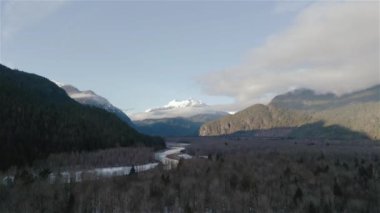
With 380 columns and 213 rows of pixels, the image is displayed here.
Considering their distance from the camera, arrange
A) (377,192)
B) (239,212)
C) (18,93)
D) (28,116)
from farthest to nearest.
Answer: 1. (18,93)
2. (28,116)
3. (377,192)
4. (239,212)

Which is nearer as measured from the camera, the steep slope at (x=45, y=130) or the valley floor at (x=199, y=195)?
the valley floor at (x=199, y=195)

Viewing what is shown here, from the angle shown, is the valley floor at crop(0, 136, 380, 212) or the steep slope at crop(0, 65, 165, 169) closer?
the valley floor at crop(0, 136, 380, 212)

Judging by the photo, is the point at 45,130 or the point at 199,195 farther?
the point at 45,130

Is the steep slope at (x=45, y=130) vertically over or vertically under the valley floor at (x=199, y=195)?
over

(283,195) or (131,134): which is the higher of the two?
(131,134)

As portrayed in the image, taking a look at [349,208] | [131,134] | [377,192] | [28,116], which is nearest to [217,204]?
[349,208]

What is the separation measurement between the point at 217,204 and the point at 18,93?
117 metres

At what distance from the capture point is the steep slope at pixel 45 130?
97312mm

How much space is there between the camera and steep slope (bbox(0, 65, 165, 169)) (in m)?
97.3

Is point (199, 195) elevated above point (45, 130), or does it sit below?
below

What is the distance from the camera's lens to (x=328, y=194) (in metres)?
39.4

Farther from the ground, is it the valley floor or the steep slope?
the steep slope

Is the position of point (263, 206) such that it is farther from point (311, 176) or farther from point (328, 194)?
point (311, 176)

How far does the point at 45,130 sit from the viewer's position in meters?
117
